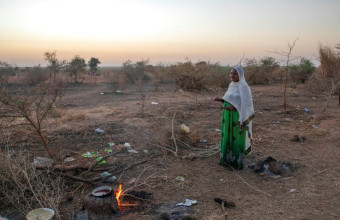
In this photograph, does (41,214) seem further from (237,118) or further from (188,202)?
(237,118)

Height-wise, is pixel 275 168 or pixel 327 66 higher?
pixel 327 66

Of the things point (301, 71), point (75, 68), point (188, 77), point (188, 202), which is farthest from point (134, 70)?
point (188, 202)

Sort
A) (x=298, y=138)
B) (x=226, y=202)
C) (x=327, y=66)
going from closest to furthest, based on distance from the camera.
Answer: (x=226, y=202)
(x=298, y=138)
(x=327, y=66)

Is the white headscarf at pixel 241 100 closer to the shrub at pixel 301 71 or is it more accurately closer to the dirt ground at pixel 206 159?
the dirt ground at pixel 206 159

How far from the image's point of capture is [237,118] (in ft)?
14.1

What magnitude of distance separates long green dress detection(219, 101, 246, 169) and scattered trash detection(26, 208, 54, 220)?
2607mm

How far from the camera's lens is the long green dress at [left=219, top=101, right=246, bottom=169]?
4332mm

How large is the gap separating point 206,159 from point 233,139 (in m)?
0.92

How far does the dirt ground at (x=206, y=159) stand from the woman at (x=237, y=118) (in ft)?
1.25

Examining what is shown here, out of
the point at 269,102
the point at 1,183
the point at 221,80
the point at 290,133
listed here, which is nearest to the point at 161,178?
the point at 1,183

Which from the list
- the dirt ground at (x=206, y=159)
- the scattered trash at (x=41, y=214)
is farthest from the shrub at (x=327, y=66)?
the scattered trash at (x=41, y=214)

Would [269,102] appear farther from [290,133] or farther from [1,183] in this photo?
[1,183]

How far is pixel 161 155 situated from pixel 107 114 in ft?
11.8

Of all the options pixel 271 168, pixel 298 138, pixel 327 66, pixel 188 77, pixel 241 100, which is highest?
pixel 327 66
